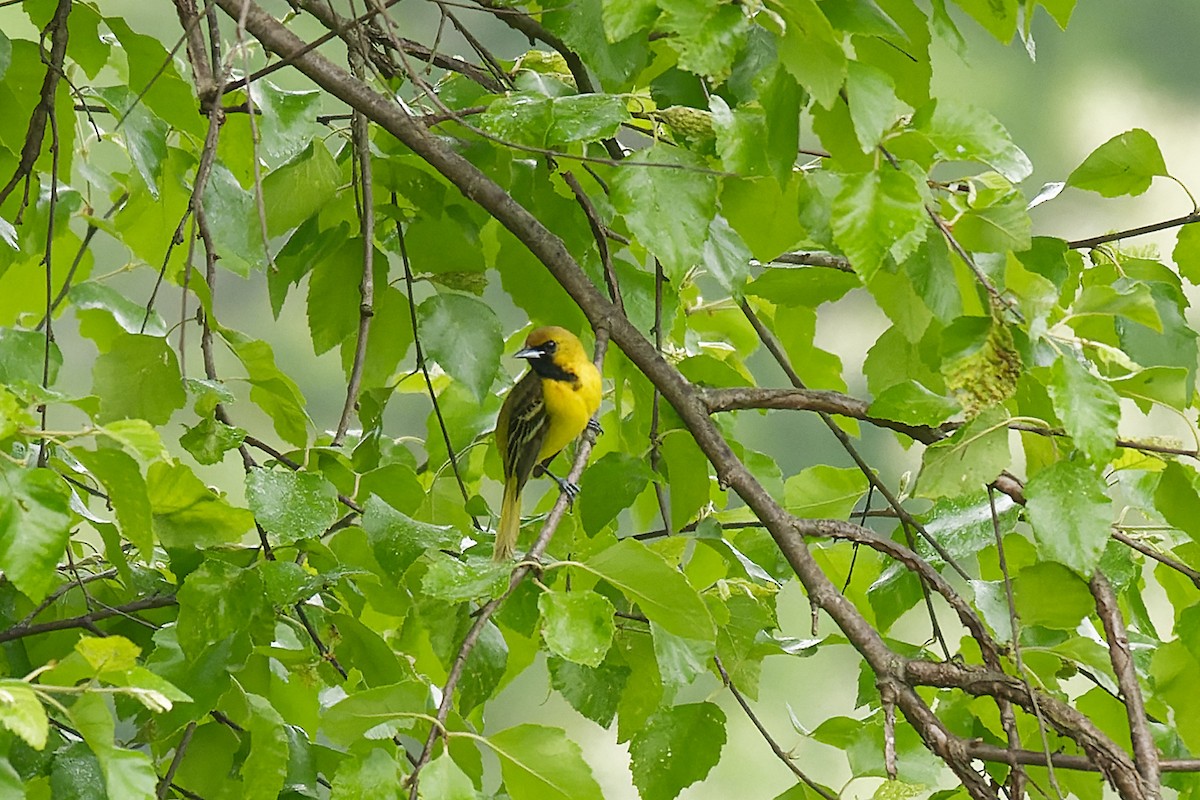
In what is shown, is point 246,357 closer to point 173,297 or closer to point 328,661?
point 328,661

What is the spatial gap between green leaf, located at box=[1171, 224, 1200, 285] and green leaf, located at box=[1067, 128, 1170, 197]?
0.30 ft

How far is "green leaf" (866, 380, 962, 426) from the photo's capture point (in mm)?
674

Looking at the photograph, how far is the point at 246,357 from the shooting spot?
38.3 inches

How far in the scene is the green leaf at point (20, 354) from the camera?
82cm

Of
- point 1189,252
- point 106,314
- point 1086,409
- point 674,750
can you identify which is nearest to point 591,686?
point 674,750

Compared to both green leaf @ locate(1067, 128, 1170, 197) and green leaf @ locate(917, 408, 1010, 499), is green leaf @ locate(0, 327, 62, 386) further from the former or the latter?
green leaf @ locate(1067, 128, 1170, 197)

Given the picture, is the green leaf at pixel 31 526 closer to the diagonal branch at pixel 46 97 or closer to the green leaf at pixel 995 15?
the diagonal branch at pixel 46 97

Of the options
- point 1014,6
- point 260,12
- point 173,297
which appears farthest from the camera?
point 173,297

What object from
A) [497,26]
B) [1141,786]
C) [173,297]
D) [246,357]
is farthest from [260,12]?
[497,26]

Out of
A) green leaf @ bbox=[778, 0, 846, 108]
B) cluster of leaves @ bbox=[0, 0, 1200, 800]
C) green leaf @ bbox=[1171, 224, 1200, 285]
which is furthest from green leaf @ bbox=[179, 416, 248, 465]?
green leaf @ bbox=[1171, 224, 1200, 285]

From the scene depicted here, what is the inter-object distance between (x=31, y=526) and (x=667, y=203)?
1.09 ft

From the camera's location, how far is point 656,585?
1.94 feet

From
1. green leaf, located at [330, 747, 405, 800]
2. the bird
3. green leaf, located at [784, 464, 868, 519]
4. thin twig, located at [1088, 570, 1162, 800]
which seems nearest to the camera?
green leaf, located at [330, 747, 405, 800]

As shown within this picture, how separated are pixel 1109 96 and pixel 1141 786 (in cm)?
226
